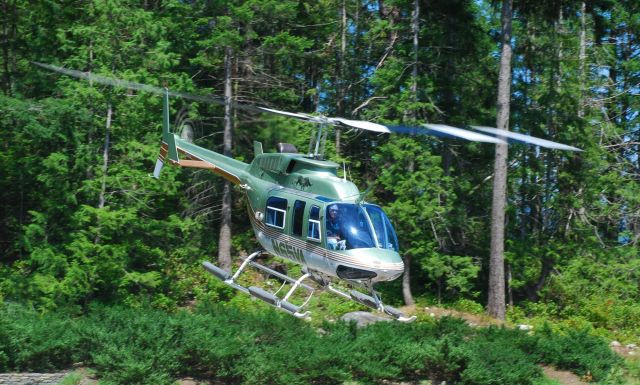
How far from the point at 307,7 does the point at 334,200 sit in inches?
627

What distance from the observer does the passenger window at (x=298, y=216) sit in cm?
1296

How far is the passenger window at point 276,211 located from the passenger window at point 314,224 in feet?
2.61

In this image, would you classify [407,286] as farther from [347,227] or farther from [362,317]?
[347,227]

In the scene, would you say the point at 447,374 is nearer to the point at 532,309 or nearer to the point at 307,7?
the point at 532,309

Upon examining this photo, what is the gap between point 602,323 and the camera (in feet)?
71.9

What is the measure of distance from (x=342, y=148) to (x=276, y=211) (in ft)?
40.9

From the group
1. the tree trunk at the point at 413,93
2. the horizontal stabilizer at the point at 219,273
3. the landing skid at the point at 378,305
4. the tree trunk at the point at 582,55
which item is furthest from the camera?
the tree trunk at the point at 582,55

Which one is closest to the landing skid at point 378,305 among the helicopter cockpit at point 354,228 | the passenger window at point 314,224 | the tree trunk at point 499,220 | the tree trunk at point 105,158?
the helicopter cockpit at point 354,228

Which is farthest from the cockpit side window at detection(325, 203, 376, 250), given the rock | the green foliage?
the rock

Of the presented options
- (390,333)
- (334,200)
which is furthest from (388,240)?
(390,333)

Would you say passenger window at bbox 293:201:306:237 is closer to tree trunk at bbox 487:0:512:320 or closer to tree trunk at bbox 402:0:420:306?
tree trunk at bbox 487:0:512:320

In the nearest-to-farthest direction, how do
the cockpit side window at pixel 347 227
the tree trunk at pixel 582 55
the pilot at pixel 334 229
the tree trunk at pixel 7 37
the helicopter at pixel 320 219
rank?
the helicopter at pixel 320 219, the cockpit side window at pixel 347 227, the pilot at pixel 334 229, the tree trunk at pixel 582 55, the tree trunk at pixel 7 37

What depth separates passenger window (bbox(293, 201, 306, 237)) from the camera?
42.5ft

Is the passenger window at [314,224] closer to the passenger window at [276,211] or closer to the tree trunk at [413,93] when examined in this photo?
the passenger window at [276,211]
